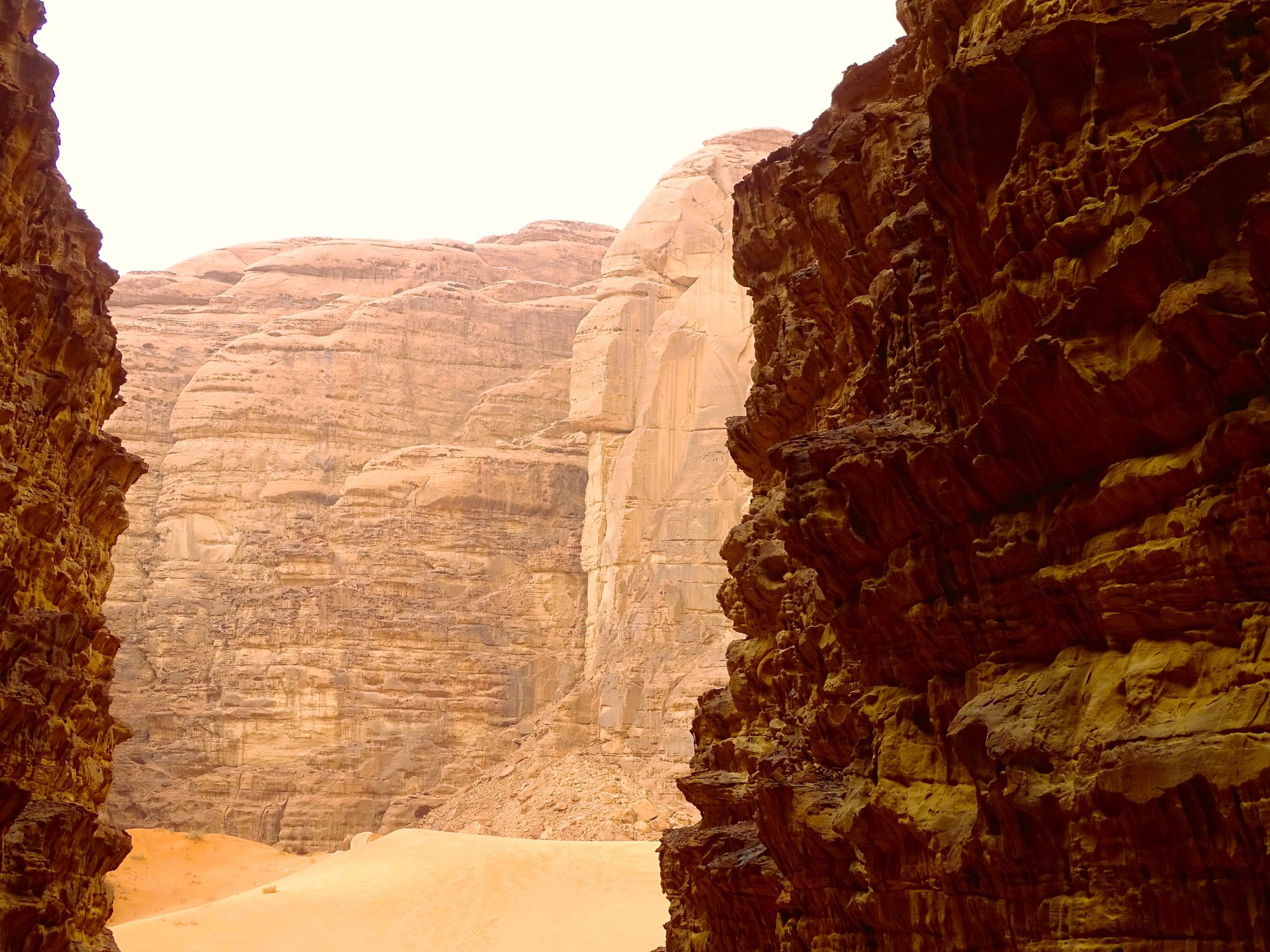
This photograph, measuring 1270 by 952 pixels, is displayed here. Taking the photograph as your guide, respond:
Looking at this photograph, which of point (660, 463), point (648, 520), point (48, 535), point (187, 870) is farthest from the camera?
point (660, 463)

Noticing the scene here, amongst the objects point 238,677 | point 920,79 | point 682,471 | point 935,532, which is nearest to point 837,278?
point 920,79

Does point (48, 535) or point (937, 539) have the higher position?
point (48, 535)

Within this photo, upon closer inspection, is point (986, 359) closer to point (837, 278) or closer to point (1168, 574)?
point (1168, 574)

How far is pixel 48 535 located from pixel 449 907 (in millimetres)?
32731

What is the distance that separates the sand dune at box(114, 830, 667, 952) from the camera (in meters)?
41.4

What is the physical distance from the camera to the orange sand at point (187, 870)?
169 ft

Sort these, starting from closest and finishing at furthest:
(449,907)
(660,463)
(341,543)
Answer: (449,907) → (660,463) → (341,543)

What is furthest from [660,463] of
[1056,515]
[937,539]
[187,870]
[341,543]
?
[1056,515]

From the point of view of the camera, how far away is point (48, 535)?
50.8ft

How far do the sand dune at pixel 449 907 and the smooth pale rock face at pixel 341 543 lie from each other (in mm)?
12853

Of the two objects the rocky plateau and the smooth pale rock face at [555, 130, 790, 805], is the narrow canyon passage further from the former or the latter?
the rocky plateau

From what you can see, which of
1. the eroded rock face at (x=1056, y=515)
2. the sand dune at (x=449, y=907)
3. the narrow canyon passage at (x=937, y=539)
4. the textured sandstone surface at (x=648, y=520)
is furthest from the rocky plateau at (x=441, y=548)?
the eroded rock face at (x=1056, y=515)

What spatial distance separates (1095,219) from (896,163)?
19.2 ft

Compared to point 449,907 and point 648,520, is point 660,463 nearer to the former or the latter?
point 648,520
